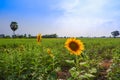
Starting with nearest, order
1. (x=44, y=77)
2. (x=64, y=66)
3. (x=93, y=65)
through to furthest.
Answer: (x=44, y=77)
(x=93, y=65)
(x=64, y=66)

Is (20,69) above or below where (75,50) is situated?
below

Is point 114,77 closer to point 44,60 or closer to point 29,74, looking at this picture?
point 29,74

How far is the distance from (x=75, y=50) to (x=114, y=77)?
4.96ft

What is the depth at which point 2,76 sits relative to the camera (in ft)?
21.1

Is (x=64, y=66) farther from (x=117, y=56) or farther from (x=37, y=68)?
(x=37, y=68)

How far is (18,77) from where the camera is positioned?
19.1 ft

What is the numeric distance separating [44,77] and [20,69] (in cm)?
112

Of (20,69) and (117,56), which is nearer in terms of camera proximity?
(20,69)

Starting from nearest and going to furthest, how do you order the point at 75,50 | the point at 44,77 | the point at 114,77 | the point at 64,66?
the point at 75,50, the point at 44,77, the point at 114,77, the point at 64,66

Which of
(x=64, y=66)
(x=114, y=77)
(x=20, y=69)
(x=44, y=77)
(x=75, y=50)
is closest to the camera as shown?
(x=75, y=50)

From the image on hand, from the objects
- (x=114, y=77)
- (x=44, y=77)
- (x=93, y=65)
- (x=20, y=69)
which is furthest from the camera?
(x=93, y=65)

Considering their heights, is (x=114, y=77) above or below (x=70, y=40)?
below

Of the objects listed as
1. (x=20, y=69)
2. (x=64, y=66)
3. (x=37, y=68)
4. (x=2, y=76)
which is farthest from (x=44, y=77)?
(x=64, y=66)

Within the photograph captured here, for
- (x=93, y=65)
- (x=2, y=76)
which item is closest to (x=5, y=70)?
(x=2, y=76)
